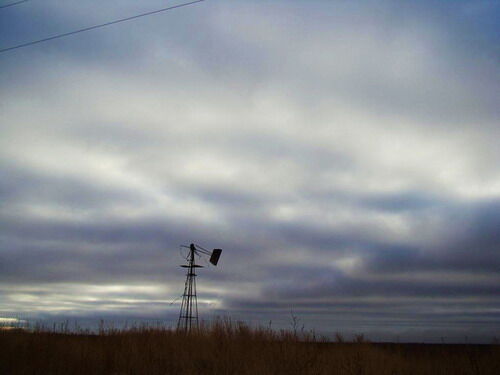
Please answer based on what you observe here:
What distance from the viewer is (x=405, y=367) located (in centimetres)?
2241

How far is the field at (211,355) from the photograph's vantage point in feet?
62.6

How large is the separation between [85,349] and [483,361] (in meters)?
17.2

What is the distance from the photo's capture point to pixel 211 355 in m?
20.5

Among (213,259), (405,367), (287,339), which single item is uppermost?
(213,259)

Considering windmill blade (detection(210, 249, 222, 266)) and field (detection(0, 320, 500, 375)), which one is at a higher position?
windmill blade (detection(210, 249, 222, 266))

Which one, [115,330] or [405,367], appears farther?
[115,330]

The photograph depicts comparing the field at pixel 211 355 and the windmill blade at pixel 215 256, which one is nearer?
the field at pixel 211 355

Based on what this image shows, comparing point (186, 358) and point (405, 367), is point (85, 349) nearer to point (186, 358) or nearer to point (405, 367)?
point (186, 358)

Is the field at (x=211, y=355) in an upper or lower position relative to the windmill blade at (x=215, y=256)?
lower

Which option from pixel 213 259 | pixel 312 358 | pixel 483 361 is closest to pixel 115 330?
pixel 213 259

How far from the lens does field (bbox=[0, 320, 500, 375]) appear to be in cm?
1909

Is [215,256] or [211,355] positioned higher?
[215,256]

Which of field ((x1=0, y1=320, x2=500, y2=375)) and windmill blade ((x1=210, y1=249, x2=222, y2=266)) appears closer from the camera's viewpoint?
field ((x1=0, y1=320, x2=500, y2=375))

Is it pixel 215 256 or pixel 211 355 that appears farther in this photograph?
pixel 215 256
